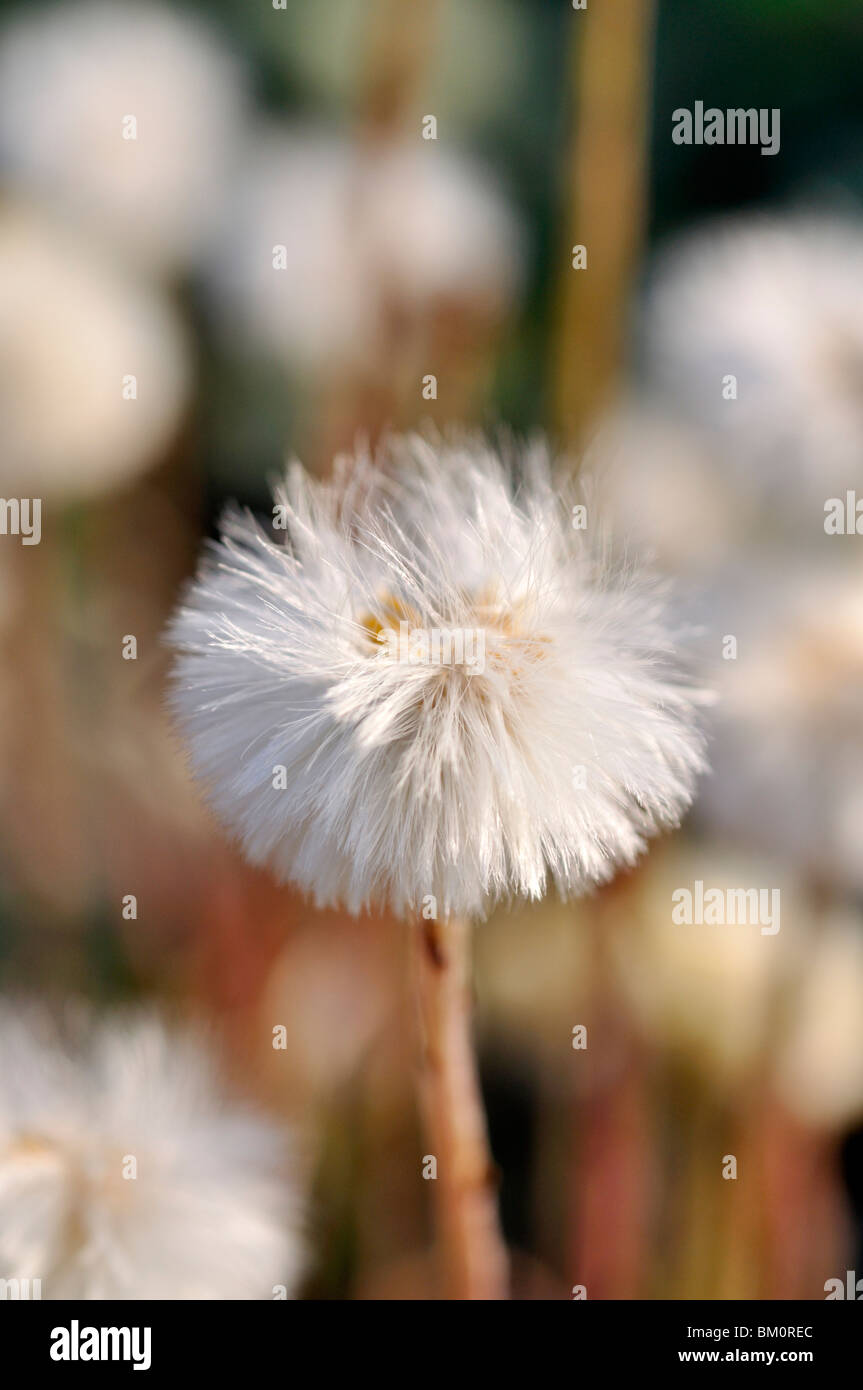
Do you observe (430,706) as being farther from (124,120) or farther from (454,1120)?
(124,120)

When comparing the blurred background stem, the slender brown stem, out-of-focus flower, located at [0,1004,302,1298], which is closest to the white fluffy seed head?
A: the slender brown stem

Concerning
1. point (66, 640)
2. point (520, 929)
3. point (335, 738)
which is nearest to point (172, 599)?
point (66, 640)

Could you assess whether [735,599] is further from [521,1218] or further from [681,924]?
[521,1218]

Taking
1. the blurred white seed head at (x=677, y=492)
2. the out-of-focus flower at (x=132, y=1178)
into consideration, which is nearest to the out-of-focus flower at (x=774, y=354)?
the blurred white seed head at (x=677, y=492)

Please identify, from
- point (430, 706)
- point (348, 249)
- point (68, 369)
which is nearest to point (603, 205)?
point (348, 249)

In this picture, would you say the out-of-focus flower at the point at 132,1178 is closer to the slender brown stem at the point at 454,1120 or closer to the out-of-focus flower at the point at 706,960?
the slender brown stem at the point at 454,1120

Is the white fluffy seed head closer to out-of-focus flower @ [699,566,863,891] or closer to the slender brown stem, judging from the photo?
the slender brown stem

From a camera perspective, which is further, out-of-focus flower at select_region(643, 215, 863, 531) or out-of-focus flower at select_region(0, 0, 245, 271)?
out-of-focus flower at select_region(0, 0, 245, 271)
